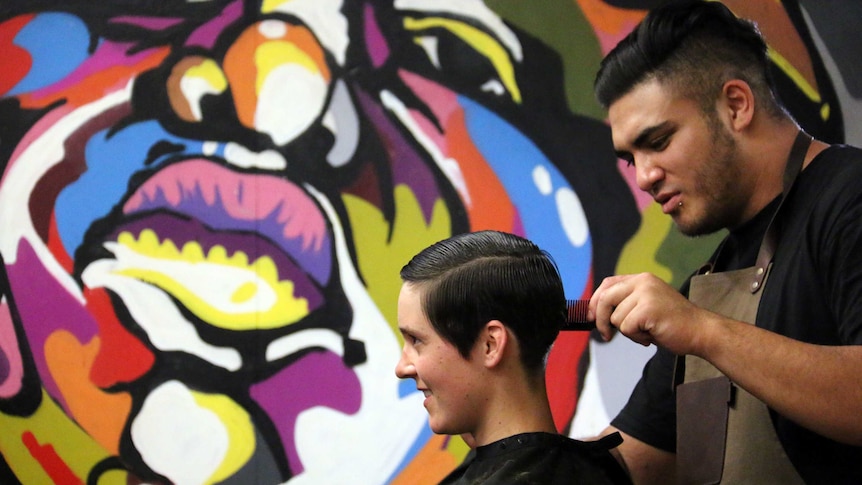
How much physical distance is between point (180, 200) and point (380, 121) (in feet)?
2.46

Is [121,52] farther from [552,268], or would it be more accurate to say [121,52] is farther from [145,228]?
[552,268]

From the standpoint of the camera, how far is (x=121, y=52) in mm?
3299

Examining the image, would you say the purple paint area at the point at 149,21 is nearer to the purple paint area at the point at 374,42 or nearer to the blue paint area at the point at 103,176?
the blue paint area at the point at 103,176

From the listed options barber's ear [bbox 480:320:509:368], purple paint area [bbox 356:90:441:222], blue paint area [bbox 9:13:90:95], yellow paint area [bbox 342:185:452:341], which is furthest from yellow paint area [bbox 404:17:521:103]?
barber's ear [bbox 480:320:509:368]

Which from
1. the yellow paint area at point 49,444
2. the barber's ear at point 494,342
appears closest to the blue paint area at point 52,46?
the yellow paint area at point 49,444

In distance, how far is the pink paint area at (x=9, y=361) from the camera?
3.18 metres

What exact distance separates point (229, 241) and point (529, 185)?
105cm

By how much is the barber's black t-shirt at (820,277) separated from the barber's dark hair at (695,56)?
22cm

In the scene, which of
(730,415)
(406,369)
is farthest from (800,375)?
(406,369)

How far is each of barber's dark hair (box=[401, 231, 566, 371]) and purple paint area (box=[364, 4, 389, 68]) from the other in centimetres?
153

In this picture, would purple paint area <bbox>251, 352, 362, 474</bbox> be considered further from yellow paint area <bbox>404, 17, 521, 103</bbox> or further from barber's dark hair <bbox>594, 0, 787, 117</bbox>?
barber's dark hair <bbox>594, 0, 787, 117</bbox>

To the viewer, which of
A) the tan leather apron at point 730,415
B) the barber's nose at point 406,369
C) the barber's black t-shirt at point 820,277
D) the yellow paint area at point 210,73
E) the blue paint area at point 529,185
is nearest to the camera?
the barber's black t-shirt at point 820,277

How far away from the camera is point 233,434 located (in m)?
3.09

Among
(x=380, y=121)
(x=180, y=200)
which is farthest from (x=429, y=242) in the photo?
(x=180, y=200)
